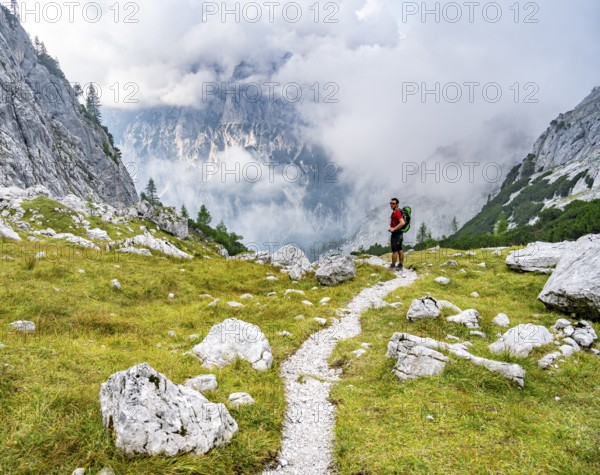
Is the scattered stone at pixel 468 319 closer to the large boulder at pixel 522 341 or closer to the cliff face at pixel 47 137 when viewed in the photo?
the large boulder at pixel 522 341

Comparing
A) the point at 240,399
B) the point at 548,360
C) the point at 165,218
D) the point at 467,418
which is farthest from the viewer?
the point at 165,218

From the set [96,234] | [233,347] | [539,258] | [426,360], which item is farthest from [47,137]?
[426,360]

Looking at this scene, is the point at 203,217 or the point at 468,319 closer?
the point at 468,319

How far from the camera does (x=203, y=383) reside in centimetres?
811

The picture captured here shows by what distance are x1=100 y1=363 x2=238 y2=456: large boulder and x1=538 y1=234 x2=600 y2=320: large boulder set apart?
14506 mm

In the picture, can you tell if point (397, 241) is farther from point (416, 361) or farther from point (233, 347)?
point (233, 347)

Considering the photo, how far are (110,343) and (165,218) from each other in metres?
95.3

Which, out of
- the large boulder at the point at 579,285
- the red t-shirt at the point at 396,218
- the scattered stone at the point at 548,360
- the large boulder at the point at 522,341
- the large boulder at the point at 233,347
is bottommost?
the large boulder at the point at 233,347

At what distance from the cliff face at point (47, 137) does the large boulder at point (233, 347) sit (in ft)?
341

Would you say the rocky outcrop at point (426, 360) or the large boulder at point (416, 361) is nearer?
the rocky outcrop at point (426, 360)

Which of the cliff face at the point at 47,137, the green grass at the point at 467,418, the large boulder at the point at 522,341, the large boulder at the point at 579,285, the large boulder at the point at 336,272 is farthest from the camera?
the cliff face at the point at 47,137

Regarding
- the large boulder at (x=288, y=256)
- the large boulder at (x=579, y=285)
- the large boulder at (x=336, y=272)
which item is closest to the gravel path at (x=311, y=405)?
→ the large boulder at (x=336, y=272)

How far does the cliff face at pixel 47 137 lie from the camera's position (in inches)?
4134

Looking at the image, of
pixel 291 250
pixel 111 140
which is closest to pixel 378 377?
pixel 291 250
